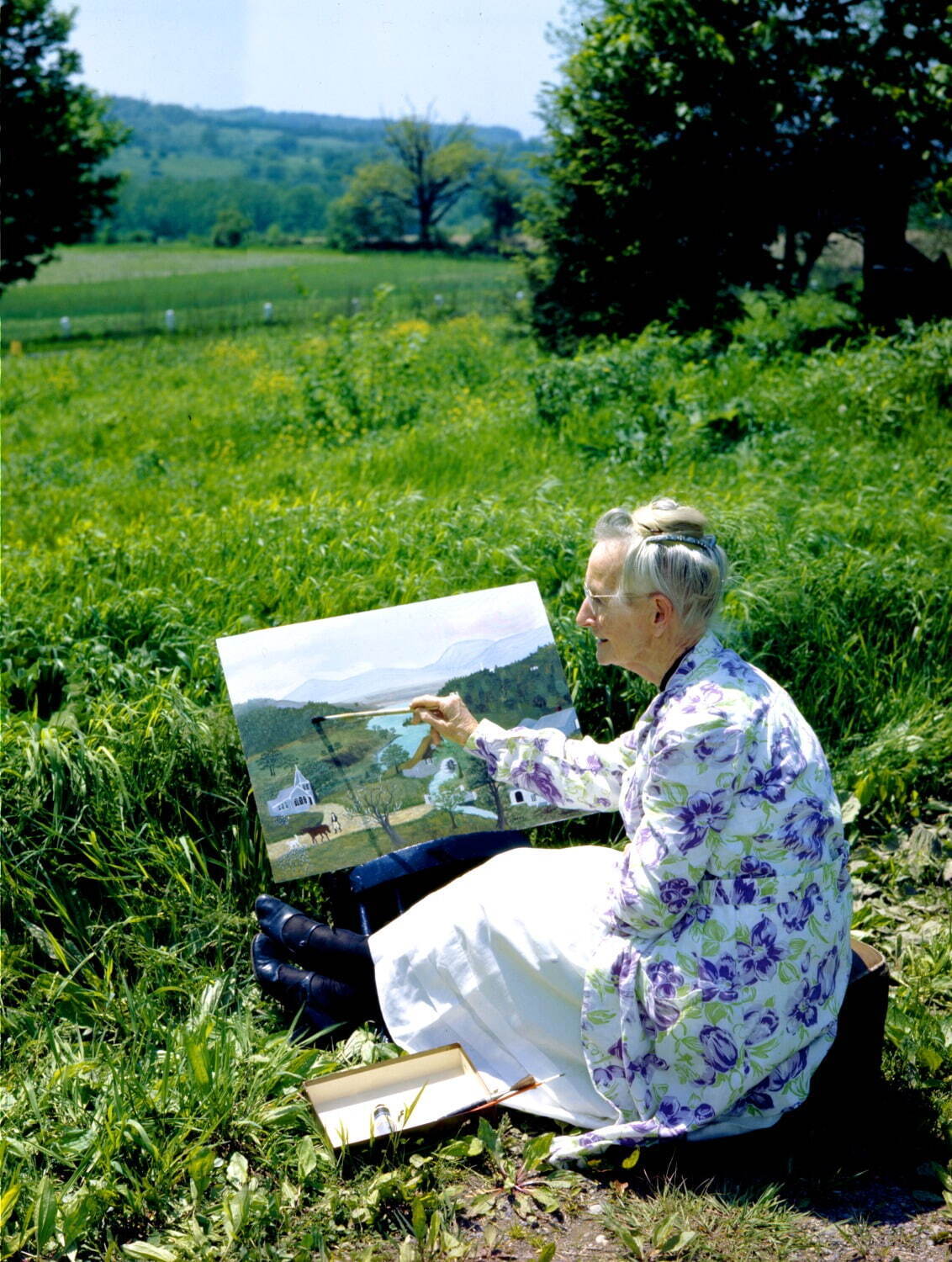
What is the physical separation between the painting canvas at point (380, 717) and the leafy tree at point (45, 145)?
94.5 ft

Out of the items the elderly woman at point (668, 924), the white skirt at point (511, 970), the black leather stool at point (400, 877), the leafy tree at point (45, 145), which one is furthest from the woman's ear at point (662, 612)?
the leafy tree at point (45, 145)

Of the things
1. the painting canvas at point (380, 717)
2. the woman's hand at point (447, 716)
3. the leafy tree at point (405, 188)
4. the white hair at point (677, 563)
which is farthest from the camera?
the leafy tree at point (405, 188)

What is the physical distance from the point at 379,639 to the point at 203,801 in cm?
76

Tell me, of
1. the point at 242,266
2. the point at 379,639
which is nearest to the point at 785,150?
the point at 379,639

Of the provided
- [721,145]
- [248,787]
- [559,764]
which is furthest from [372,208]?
[559,764]

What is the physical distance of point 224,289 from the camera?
113ft

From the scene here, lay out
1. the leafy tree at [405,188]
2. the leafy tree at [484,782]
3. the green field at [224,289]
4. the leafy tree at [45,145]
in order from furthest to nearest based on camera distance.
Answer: the leafy tree at [405,188], the leafy tree at [45,145], the green field at [224,289], the leafy tree at [484,782]

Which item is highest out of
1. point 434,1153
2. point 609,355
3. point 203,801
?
point 609,355

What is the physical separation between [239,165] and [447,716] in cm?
12694

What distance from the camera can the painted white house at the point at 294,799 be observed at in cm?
313

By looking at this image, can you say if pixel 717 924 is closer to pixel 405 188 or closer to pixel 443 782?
pixel 443 782

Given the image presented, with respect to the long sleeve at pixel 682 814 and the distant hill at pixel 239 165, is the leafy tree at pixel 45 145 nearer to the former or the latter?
the distant hill at pixel 239 165

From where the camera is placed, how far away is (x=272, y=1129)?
2531mm

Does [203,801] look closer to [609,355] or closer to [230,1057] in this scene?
[230,1057]
